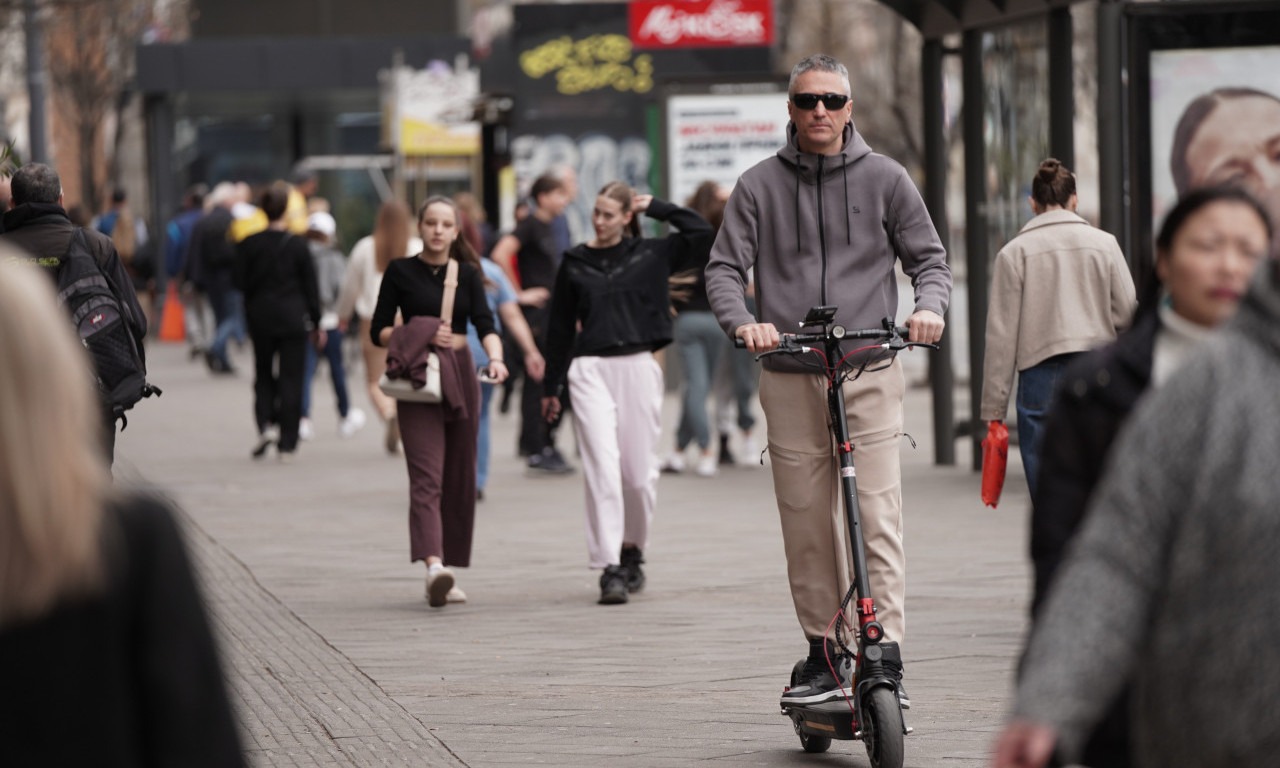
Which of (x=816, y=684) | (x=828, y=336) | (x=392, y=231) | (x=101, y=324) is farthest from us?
(x=392, y=231)

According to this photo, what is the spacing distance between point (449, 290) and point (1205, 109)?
12.8ft

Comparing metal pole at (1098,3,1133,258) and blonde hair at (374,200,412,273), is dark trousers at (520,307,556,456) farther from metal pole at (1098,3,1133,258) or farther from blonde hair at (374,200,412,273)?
metal pole at (1098,3,1133,258)

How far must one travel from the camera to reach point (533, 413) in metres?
13.8

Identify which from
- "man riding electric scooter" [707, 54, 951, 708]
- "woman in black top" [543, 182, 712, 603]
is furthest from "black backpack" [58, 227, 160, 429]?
"man riding electric scooter" [707, 54, 951, 708]

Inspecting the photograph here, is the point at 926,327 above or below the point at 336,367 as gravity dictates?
above

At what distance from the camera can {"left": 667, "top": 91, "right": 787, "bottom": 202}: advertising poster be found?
58.2ft

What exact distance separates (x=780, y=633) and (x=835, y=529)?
198cm

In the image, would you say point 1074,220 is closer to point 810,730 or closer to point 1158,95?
point 1158,95

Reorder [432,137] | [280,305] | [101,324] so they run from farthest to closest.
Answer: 1. [432,137]
2. [280,305]
3. [101,324]

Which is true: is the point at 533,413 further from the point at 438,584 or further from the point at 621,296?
the point at 438,584

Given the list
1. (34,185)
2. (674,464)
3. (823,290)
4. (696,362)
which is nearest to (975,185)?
(696,362)

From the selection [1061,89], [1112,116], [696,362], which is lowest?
[696,362]

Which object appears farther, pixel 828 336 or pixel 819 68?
pixel 819 68

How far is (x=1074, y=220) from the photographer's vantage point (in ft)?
26.8
